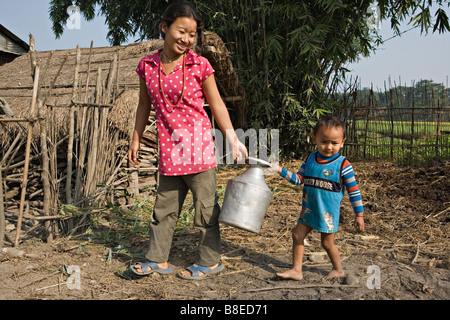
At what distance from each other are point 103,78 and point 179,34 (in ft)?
9.55

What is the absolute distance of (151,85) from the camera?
2.54 m

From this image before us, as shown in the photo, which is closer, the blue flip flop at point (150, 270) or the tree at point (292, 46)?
the blue flip flop at point (150, 270)

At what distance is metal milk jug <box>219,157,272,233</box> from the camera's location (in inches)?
95.9

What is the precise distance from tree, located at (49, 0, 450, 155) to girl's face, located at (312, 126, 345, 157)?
14.0 feet

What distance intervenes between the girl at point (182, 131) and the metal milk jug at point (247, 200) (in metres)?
0.14

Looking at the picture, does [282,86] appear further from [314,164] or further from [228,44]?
[314,164]

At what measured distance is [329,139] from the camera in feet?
7.84

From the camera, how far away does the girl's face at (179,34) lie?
2.40m

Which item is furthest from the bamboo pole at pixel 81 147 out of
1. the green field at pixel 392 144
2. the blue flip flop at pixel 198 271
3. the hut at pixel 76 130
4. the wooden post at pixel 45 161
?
the green field at pixel 392 144

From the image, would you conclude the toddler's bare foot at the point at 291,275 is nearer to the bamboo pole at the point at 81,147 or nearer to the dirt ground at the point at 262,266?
the dirt ground at the point at 262,266

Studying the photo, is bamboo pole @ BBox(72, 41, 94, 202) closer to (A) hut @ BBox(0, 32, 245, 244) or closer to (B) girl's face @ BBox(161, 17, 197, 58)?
(A) hut @ BBox(0, 32, 245, 244)

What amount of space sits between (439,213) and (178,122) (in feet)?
10.5

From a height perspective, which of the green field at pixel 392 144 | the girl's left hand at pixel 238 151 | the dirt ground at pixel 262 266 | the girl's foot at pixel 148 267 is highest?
the girl's left hand at pixel 238 151
